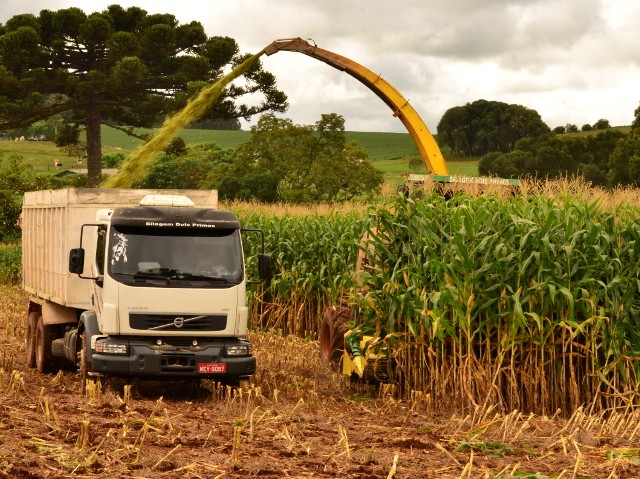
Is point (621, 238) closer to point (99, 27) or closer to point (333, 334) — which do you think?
point (333, 334)

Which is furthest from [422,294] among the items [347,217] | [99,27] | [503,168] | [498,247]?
[503,168]

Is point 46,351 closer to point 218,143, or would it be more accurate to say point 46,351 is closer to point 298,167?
point 298,167

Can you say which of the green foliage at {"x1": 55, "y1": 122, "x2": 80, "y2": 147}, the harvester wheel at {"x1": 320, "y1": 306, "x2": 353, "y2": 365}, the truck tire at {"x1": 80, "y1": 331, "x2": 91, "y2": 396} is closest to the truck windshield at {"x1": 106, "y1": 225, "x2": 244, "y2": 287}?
the truck tire at {"x1": 80, "y1": 331, "x2": 91, "y2": 396}

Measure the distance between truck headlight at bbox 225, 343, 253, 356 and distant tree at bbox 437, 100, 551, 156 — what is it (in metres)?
81.9

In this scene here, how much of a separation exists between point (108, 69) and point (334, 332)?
4191 cm

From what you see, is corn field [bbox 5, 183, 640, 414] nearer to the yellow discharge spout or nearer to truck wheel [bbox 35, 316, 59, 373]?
truck wheel [bbox 35, 316, 59, 373]

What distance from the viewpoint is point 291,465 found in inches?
344

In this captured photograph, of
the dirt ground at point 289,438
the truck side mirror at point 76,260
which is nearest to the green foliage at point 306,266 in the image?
the truck side mirror at point 76,260

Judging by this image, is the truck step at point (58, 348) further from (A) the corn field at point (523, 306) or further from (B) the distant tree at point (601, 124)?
(B) the distant tree at point (601, 124)

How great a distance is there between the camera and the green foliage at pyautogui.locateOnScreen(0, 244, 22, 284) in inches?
1614

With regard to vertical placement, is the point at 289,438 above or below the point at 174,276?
below

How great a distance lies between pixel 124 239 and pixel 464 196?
4.22 m

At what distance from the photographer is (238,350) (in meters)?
13.6

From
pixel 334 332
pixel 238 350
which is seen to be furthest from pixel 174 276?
pixel 334 332
